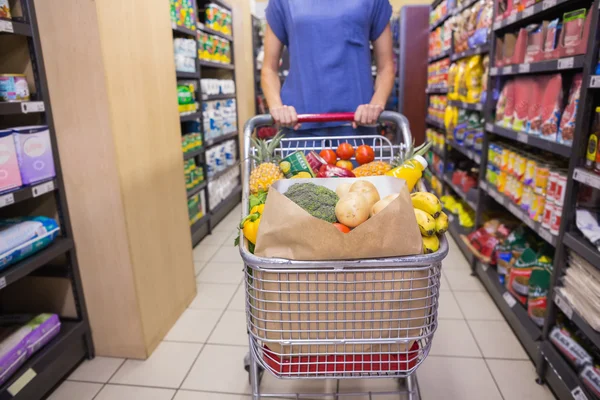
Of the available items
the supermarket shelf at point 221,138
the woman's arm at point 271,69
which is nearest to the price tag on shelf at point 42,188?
the woman's arm at point 271,69

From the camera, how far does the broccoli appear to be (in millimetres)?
1024

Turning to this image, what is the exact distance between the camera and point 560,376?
72.2 inches

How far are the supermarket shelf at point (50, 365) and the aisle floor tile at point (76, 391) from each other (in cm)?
4

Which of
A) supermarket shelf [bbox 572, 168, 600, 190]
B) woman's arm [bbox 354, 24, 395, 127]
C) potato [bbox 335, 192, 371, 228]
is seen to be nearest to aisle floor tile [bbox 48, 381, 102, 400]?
potato [bbox 335, 192, 371, 228]

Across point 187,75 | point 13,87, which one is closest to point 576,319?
point 13,87

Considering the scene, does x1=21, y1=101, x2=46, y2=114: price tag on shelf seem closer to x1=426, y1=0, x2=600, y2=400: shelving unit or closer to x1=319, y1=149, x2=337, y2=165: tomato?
x1=319, y1=149, x2=337, y2=165: tomato

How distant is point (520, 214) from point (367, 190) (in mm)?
1802

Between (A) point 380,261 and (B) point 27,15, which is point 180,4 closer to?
(B) point 27,15

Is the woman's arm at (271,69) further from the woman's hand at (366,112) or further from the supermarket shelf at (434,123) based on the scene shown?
the supermarket shelf at (434,123)

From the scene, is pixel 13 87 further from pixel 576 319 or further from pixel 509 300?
pixel 509 300

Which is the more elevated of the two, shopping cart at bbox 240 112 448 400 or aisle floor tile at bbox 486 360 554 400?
shopping cart at bbox 240 112 448 400

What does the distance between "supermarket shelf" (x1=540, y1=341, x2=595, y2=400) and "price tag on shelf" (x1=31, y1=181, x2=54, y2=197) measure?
233 centimetres

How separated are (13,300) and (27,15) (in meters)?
1.40

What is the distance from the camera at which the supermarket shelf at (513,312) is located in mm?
2172
